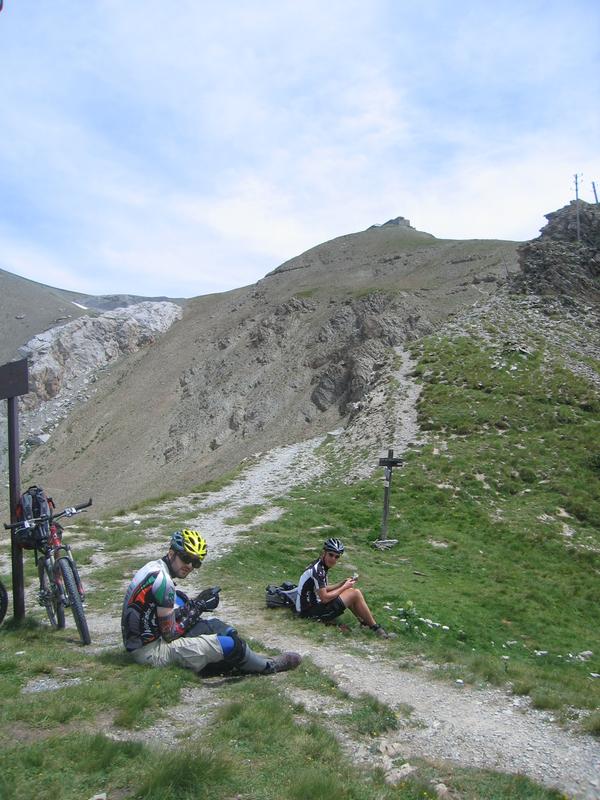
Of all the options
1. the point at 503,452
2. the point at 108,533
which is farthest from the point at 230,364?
the point at 108,533

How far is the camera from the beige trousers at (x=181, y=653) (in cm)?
→ 728

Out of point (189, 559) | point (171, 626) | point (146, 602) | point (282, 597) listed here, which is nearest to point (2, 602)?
point (146, 602)

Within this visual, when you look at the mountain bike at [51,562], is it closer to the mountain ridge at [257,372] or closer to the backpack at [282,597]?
the backpack at [282,597]

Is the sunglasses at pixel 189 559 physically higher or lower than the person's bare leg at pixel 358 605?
higher

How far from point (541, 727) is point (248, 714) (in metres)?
3.08

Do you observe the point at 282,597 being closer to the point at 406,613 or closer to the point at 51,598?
the point at 406,613

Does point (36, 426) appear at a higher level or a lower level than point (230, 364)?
lower

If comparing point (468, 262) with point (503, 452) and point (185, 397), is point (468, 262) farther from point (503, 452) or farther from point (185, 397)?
point (503, 452)

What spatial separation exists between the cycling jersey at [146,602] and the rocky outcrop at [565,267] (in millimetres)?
40131

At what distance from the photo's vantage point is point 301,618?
10.5 meters

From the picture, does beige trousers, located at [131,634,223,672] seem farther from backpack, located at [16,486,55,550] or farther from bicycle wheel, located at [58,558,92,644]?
backpack, located at [16,486,55,550]

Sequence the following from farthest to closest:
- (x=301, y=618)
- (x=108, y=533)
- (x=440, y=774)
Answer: (x=108, y=533)
(x=301, y=618)
(x=440, y=774)

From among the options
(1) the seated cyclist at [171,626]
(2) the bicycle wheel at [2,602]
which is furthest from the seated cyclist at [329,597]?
(2) the bicycle wheel at [2,602]

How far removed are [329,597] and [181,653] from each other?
3.46 m
